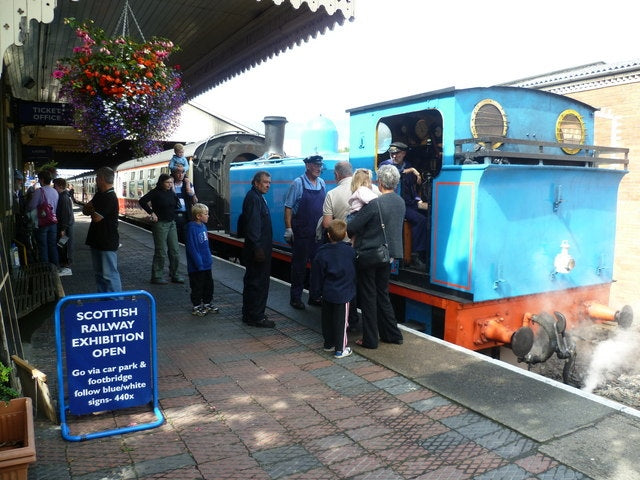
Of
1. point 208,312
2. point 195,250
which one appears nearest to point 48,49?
point 195,250

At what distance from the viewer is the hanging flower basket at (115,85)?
4.41 meters

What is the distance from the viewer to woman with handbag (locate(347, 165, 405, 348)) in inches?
200

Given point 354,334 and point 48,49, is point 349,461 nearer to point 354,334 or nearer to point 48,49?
point 354,334

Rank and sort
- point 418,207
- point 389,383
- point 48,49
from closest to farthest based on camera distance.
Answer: point 389,383
point 418,207
point 48,49

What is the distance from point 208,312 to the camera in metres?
6.48

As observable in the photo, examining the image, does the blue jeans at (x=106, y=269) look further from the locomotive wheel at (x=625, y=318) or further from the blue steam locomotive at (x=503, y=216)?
the locomotive wheel at (x=625, y=318)

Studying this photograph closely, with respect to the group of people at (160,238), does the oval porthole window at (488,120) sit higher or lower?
higher

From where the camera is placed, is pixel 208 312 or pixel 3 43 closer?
pixel 3 43

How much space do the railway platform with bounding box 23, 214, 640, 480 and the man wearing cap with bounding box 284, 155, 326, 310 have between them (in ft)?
4.89

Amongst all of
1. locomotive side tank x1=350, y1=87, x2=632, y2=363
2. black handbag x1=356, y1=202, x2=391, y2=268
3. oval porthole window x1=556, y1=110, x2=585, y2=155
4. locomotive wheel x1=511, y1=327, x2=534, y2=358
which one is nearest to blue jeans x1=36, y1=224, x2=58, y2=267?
locomotive side tank x1=350, y1=87, x2=632, y2=363

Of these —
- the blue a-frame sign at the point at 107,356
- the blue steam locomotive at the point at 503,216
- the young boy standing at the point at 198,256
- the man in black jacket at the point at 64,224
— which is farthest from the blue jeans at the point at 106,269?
the man in black jacket at the point at 64,224

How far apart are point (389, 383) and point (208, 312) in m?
2.94

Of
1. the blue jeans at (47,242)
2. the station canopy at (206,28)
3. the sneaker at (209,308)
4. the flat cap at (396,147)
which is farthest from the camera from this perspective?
the blue jeans at (47,242)

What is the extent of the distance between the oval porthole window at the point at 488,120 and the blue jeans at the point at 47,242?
23.9ft
